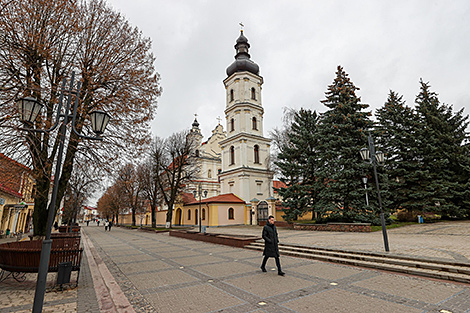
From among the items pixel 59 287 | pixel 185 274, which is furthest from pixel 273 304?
pixel 59 287

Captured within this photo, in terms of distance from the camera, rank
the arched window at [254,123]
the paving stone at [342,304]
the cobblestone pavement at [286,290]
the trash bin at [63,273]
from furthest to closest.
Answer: the arched window at [254,123], the trash bin at [63,273], the cobblestone pavement at [286,290], the paving stone at [342,304]

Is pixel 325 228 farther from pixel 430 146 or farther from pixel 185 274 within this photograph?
pixel 185 274

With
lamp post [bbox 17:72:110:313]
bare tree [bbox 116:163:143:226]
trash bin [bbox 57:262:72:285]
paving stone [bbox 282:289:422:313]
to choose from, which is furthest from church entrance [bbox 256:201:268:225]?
lamp post [bbox 17:72:110:313]

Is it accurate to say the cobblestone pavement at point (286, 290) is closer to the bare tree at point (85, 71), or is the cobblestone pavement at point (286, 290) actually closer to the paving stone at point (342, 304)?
Result: the paving stone at point (342, 304)

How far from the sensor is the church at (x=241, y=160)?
35.5 metres

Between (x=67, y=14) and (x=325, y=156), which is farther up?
(x=67, y=14)

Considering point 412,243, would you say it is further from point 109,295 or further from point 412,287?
point 109,295

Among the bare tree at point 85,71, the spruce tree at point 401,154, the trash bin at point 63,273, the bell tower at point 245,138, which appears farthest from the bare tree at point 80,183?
the spruce tree at point 401,154

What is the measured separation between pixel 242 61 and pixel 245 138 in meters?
12.8

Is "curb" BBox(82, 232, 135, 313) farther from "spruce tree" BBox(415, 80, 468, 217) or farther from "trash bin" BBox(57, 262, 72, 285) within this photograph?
"spruce tree" BBox(415, 80, 468, 217)

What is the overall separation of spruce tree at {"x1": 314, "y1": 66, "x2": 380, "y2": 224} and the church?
46.6 feet

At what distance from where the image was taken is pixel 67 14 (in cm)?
897

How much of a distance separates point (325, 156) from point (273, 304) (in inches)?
711

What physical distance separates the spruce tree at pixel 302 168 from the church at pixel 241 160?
32.4ft
